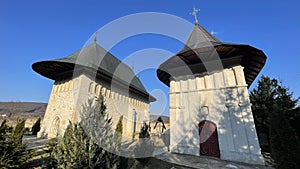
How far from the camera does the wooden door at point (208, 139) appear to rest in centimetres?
799

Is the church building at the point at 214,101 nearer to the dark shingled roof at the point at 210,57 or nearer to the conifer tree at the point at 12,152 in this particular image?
the dark shingled roof at the point at 210,57

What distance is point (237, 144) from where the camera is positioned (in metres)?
7.41

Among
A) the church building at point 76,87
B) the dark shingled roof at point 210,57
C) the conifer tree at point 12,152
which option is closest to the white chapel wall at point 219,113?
the dark shingled roof at point 210,57

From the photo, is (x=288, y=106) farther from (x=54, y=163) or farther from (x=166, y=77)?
(x=54, y=163)

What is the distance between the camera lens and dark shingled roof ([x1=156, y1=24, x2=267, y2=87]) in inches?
315

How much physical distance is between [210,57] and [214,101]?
2.86 meters

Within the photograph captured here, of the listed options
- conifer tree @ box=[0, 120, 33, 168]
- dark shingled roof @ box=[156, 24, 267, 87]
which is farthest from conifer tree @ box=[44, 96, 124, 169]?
dark shingled roof @ box=[156, 24, 267, 87]

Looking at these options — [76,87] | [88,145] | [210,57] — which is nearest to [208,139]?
[210,57]

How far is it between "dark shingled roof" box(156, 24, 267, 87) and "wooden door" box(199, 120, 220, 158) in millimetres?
3585

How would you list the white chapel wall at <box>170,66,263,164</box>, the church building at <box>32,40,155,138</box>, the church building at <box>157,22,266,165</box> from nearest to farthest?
the white chapel wall at <box>170,66,263,164</box> < the church building at <box>157,22,266,165</box> < the church building at <box>32,40,155,138</box>

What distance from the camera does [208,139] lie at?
827 centimetres

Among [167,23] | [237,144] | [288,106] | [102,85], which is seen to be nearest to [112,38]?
[167,23]

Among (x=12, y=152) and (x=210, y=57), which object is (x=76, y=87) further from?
(x=210, y=57)

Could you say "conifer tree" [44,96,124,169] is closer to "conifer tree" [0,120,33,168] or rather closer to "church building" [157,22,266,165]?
"conifer tree" [0,120,33,168]
